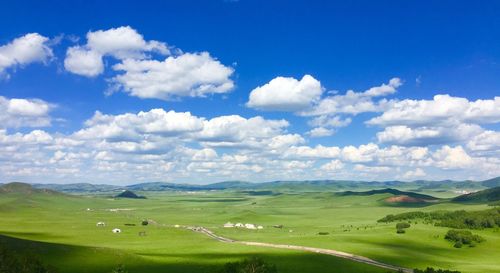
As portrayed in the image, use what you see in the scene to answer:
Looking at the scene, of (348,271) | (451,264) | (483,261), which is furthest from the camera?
(483,261)

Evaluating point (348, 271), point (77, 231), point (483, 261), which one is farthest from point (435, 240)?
point (77, 231)

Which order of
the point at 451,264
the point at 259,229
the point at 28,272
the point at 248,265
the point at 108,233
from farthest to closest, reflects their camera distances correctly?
the point at 259,229, the point at 108,233, the point at 451,264, the point at 248,265, the point at 28,272

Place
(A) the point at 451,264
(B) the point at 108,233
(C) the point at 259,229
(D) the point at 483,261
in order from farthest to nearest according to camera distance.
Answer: (C) the point at 259,229 → (B) the point at 108,233 → (D) the point at 483,261 → (A) the point at 451,264

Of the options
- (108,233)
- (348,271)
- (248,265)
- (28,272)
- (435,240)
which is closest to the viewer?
(28,272)

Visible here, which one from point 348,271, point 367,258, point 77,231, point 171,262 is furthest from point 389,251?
point 77,231

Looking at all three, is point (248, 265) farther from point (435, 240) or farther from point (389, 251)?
point (435, 240)

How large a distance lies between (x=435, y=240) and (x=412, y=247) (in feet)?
53.3

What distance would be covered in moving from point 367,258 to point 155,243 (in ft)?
196

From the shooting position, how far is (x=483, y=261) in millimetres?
119625

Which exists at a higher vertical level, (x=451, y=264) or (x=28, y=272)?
(x=28, y=272)

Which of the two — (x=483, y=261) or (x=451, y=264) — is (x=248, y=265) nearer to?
(x=451, y=264)

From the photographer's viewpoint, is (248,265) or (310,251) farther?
(310,251)

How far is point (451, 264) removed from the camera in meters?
110

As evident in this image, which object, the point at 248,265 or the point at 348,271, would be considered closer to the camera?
the point at 248,265
